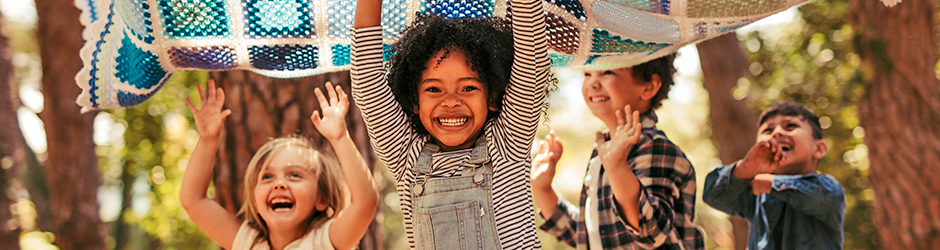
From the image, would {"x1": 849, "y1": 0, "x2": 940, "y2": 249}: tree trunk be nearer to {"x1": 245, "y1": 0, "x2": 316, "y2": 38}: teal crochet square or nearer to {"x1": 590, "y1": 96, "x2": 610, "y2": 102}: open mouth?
{"x1": 590, "y1": 96, "x2": 610, "y2": 102}: open mouth

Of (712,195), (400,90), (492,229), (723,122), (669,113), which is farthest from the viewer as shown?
(669,113)

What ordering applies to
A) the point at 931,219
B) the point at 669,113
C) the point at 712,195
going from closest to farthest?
the point at 712,195 < the point at 931,219 < the point at 669,113

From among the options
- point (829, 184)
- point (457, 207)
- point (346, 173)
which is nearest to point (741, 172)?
point (829, 184)

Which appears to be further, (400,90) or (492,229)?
(400,90)

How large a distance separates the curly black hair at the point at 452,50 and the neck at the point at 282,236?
87 cm

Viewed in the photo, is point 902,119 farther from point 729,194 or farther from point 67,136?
point 67,136

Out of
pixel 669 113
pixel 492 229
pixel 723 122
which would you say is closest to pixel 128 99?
pixel 492 229

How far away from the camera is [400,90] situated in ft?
6.62

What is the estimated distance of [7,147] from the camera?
614 centimetres

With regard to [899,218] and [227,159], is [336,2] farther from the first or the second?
[899,218]

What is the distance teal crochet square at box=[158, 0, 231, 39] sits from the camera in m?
1.95

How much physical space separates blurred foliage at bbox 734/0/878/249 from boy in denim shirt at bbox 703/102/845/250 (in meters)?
2.98

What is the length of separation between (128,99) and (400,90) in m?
0.91

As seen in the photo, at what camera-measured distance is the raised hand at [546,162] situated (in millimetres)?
2844
